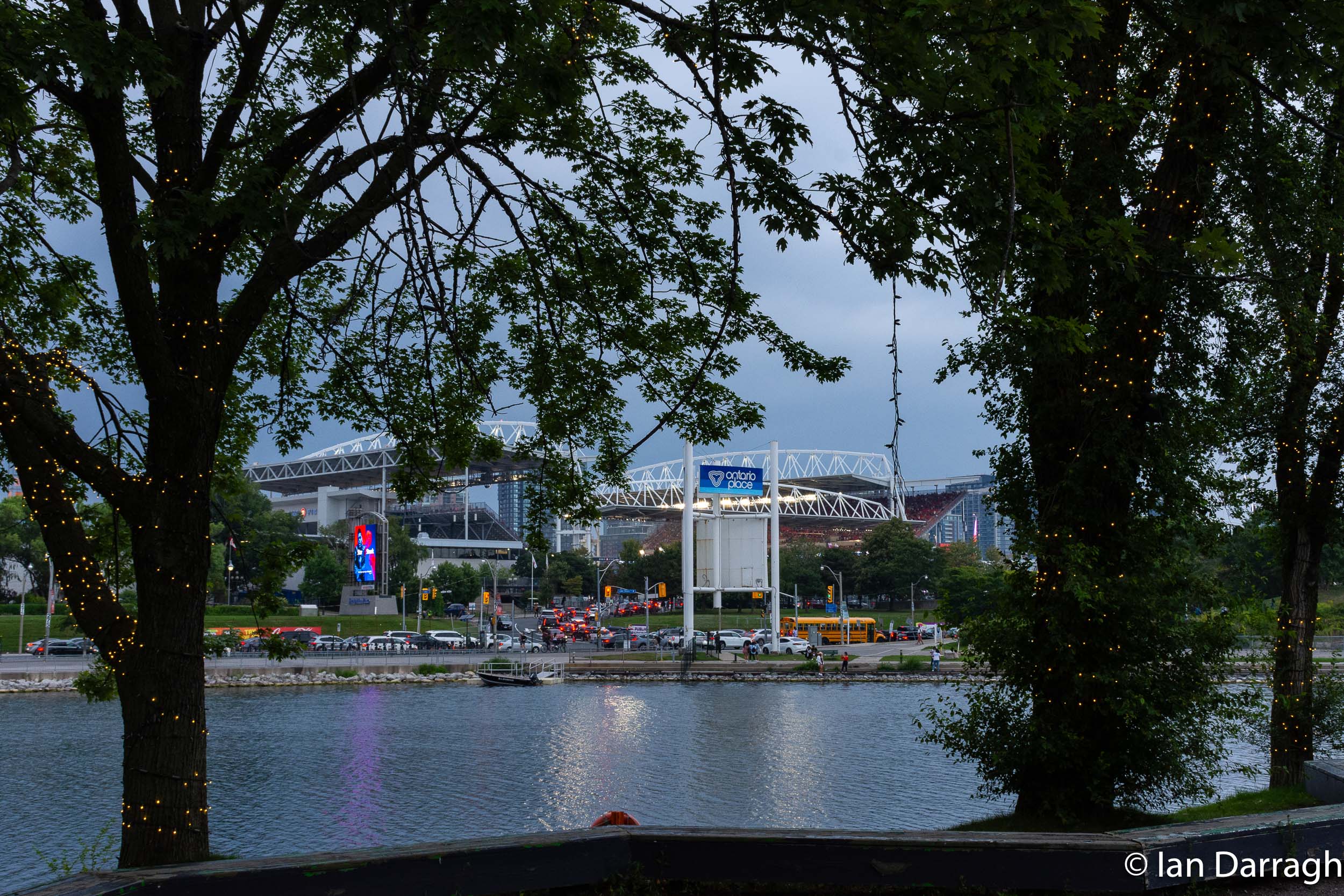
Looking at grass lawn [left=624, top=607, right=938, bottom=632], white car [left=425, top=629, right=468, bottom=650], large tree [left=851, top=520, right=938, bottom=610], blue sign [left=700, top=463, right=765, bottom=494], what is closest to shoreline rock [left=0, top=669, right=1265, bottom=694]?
blue sign [left=700, top=463, right=765, bottom=494]

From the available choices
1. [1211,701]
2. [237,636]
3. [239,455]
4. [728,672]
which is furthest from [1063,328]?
[728,672]

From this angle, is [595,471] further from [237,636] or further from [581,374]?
[237,636]

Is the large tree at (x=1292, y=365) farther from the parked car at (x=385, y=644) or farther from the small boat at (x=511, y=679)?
the parked car at (x=385, y=644)

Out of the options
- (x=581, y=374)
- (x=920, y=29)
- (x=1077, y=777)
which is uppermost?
(x=920, y=29)

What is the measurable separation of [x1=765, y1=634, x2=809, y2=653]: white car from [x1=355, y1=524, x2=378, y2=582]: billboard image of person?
3188 cm

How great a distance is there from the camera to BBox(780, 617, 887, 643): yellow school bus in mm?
78938

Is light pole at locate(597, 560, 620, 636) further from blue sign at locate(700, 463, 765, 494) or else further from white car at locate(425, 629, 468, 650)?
blue sign at locate(700, 463, 765, 494)

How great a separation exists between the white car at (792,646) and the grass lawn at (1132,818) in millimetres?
56030

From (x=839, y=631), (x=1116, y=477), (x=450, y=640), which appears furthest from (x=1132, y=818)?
(x=839, y=631)

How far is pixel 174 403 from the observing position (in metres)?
7.64

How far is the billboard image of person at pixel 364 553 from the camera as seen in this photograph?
3204 inches

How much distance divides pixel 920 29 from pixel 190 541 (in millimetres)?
5987

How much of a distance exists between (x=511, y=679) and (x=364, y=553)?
110 feet

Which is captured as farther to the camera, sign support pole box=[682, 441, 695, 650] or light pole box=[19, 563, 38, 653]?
sign support pole box=[682, 441, 695, 650]
